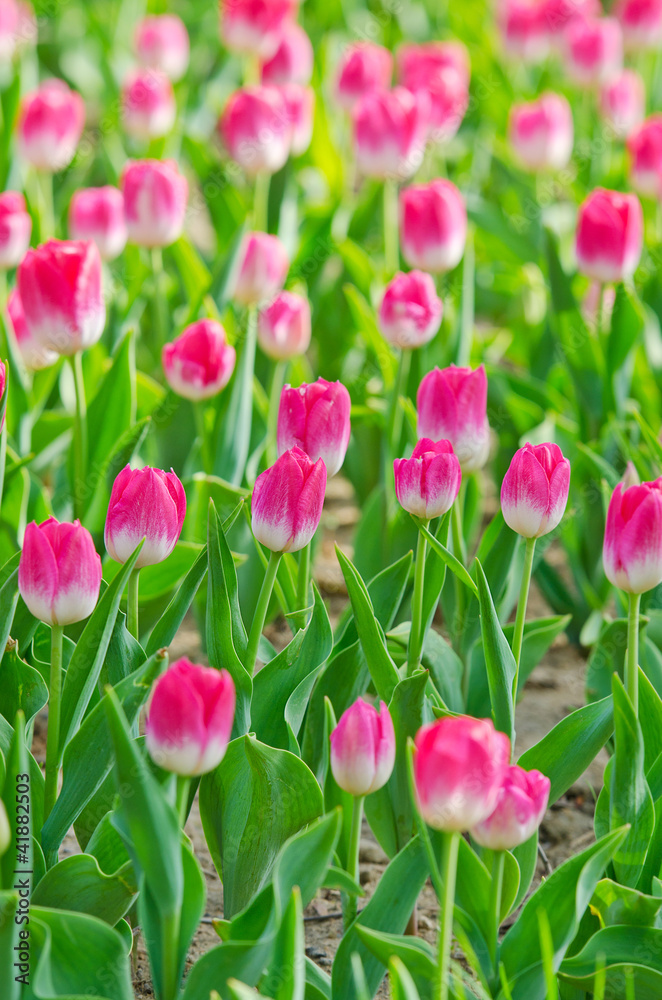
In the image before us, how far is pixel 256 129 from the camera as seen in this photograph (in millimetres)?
2492

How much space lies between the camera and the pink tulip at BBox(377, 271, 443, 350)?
183cm

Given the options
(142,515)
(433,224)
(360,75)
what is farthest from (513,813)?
(360,75)

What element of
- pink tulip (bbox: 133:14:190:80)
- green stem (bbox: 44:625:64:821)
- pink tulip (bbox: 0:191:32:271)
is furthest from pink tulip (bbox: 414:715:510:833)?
pink tulip (bbox: 133:14:190:80)

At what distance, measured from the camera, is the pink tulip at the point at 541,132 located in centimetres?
290

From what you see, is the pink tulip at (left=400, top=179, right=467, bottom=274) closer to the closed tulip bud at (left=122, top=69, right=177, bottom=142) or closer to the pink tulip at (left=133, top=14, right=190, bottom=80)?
the closed tulip bud at (left=122, top=69, right=177, bottom=142)

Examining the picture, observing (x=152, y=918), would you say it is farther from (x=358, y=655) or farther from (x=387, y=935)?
(x=358, y=655)

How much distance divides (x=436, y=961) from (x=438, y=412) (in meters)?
0.67

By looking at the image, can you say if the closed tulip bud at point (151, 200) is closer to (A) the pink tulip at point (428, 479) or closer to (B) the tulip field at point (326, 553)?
(B) the tulip field at point (326, 553)

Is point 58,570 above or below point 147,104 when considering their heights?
below

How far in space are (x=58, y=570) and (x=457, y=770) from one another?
472 mm

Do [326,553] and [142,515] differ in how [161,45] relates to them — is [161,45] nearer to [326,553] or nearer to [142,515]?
[326,553]

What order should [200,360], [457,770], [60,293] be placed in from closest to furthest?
[457,770]
[60,293]
[200,360]

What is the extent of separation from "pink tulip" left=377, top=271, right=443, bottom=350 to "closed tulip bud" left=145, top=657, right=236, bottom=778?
3.07 ft

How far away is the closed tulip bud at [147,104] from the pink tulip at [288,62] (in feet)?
1.06
